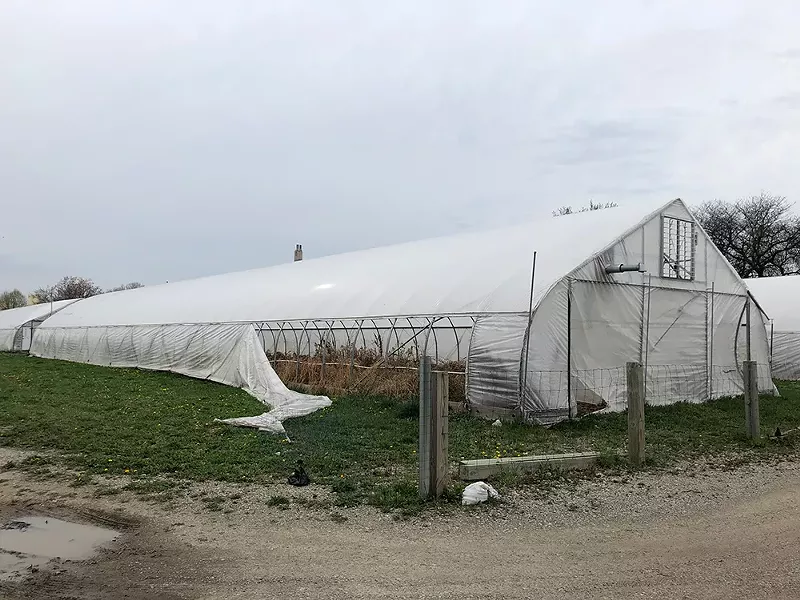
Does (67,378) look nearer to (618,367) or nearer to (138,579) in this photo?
(618,367)

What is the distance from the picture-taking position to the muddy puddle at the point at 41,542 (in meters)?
4.94

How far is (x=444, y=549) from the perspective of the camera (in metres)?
5.25

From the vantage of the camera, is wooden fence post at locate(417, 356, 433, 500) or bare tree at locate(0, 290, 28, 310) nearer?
wooden fence post at locate(417, 356, 433, 500)

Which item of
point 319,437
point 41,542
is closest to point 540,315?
point 319,437

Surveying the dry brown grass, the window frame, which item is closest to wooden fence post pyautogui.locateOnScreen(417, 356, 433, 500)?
the dry brown grass

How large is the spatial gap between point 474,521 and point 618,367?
9.06m

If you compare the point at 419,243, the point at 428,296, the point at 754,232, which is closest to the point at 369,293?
the point at 428,296

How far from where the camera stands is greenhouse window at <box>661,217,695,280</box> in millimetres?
15484

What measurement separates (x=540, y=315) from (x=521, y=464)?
5.51 metres

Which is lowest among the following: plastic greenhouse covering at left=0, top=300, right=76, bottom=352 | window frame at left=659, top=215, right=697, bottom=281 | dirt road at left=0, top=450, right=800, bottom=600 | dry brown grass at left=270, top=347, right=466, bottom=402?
dirt road at left=0, top=450, right=800, bottom=600

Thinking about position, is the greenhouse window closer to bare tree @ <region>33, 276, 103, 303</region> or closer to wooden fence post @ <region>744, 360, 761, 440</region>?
wooden fence post @ <region>744, 360, 761, 440</region>

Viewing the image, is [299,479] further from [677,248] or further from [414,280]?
[677,248]

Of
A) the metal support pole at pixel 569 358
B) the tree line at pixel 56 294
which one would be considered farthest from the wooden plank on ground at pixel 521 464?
the tree line at pixel 56 294

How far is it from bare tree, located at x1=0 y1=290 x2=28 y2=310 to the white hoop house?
65775 millimetres
